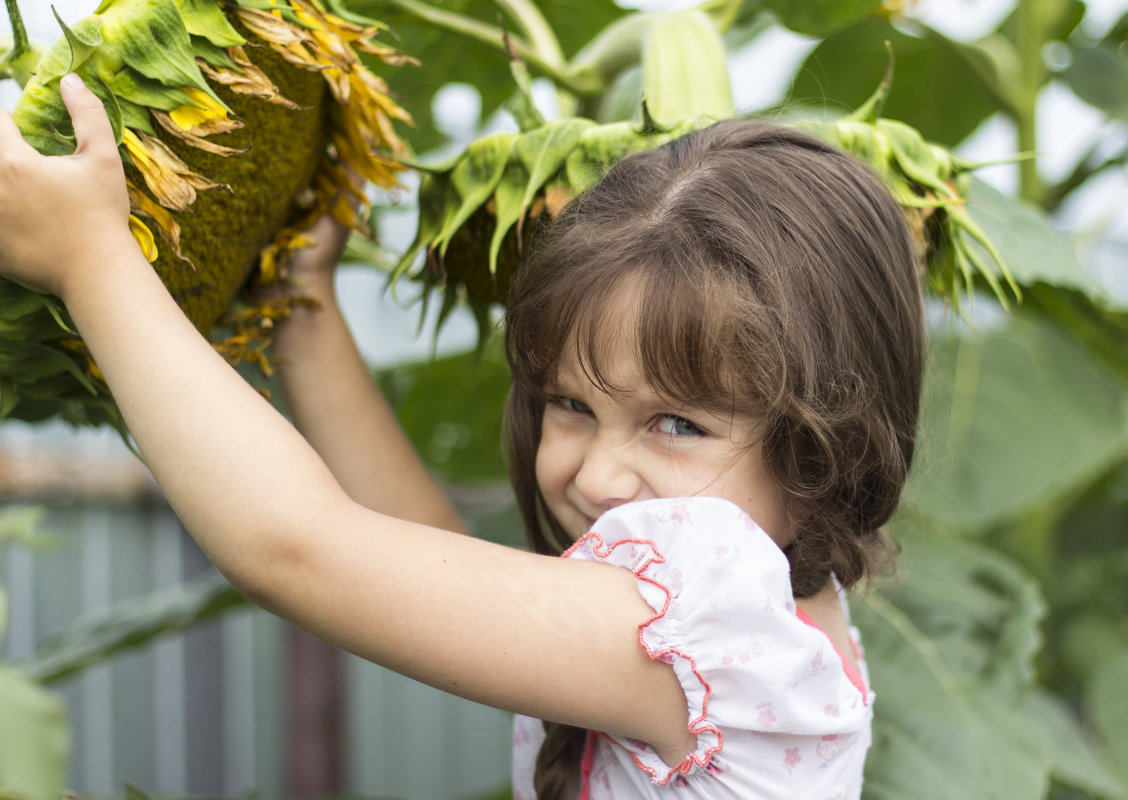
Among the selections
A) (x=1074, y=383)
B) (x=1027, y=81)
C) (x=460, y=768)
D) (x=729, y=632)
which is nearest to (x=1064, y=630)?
(x=1074, y=383)

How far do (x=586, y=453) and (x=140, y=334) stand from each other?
22 cm

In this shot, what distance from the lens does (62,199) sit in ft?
1.40

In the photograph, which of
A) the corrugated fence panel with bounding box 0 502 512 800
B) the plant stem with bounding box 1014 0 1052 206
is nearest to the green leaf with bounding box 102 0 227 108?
the plant stem with bounding box 1014 0 1052 206

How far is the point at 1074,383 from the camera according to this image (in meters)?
1.00

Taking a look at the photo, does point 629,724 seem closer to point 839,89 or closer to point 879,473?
point 879,473

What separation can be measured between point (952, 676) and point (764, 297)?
362 millimetres

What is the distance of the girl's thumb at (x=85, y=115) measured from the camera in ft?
1.37

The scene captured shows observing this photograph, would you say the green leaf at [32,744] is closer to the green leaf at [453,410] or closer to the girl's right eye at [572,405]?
the girl's right eye at [572,405]

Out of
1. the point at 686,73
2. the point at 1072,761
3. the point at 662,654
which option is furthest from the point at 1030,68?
the point at 662,654

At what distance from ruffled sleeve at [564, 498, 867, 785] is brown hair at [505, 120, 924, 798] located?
0.19 ft

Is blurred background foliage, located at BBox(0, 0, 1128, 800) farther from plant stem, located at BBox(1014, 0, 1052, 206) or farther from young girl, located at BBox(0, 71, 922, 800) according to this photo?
young girl, located at BBox(0, 71, 922, 800)

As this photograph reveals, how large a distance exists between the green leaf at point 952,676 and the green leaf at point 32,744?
1.54 feet

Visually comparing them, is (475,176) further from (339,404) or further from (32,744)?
(32,744)

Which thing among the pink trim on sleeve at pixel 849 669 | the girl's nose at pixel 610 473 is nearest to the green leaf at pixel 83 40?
the girl's nose at pixel 610 473
